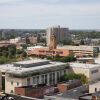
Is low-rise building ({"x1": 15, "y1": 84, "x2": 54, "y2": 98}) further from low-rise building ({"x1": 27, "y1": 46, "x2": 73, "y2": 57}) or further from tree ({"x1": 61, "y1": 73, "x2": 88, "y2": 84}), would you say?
low-rise building ({"x1": 27, "y1": 46, "x2": 73, "y2": 57})

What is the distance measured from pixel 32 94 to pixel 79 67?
15599 mm

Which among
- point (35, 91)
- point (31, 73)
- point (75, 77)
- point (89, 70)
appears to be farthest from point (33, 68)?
point (35, 91)

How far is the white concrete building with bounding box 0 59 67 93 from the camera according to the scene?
39719 mm

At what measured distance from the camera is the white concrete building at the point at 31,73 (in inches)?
1564

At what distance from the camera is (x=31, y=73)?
1592 inches

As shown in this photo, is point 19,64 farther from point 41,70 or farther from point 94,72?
point 94,72

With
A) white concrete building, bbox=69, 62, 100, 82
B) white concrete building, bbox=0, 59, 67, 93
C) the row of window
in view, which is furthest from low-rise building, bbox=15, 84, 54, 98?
white concrete building, bbox=69, 62, 100, 82

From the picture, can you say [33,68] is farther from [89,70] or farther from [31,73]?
[89,70]

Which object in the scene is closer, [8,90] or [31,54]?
[8,90]

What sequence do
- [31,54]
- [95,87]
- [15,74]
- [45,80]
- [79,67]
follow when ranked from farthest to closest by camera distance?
1. [31,54]
2. [79,67]
3. [45,80]
4. [15,74]
5. [95,87]

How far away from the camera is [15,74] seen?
39.8 m

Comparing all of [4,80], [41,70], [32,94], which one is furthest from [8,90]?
→ [32,94]

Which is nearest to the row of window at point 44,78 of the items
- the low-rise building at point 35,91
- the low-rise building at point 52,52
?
the low-rise building at point 35,91

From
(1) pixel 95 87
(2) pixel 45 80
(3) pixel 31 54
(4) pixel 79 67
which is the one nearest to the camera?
(1) pixel 95 87
